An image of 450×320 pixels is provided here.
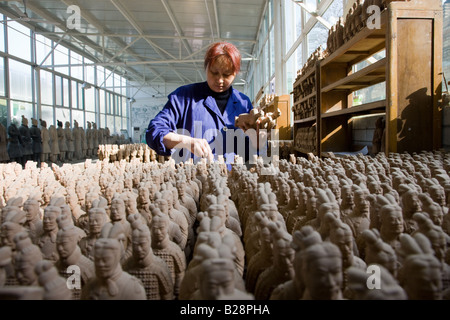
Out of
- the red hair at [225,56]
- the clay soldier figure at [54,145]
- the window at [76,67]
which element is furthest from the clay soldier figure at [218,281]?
the window at [76,67]

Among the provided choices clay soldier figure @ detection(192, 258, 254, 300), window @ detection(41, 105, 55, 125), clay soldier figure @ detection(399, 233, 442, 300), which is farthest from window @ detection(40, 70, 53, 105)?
clay soldier figure @ detection(399, 233, 442, 300)

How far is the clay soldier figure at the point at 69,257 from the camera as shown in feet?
3.14

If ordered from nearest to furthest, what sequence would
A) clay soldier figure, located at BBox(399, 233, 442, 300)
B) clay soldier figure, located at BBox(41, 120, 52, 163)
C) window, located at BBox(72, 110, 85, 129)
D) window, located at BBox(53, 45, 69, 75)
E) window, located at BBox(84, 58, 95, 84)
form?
clay soldier figure, located at BBox(399, 233, 442, 300)
clay soldier figure, located at BBox(41, 120, 52, 163)
window, located at BBox(53, 45, 69, 75)
window, located at BBox(72, 110, 85, 129)
window, located at BBox(84, 58, 95, 84)

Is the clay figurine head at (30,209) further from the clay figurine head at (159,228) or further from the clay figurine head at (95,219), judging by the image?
the clay figurine head at (159,228)

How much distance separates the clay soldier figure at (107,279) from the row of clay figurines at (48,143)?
10.8 metres

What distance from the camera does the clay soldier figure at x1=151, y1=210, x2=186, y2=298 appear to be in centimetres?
109

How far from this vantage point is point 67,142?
14188 mm

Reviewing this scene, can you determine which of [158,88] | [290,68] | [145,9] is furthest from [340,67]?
[158,88]

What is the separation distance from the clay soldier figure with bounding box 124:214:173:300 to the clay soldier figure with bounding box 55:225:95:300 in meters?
0.11

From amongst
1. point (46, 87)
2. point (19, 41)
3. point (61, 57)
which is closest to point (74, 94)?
point (61, 57)

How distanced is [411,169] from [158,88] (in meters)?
24.8

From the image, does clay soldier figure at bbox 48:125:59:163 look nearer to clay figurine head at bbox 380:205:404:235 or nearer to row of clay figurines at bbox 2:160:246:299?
row of clay figurines at bbox 2:160:246:299

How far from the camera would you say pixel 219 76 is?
2.95 meters

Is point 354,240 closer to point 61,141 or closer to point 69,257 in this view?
point 69,257
